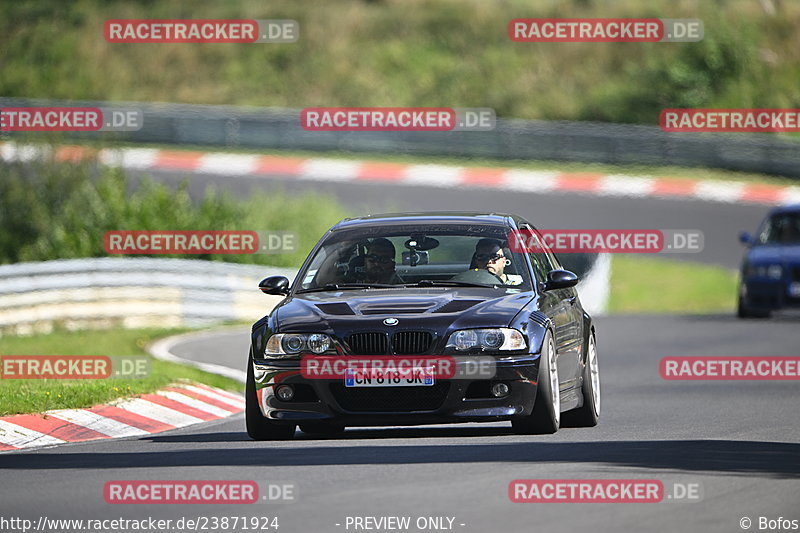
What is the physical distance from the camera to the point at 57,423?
12.6 m

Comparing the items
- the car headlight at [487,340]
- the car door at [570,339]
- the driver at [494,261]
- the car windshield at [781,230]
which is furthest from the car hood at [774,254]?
the car headlight at [487,340]

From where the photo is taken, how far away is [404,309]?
1100cm

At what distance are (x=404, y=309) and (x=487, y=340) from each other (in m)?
0.56

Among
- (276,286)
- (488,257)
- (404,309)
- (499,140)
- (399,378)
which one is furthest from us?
(499,140)

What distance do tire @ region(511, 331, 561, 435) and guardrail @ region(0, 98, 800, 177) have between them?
27082mm

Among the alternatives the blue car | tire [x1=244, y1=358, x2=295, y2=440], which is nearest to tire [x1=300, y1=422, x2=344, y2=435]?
tire [x1=244, y1=358, x2=295, y2=440]

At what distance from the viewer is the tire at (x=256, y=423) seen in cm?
1129

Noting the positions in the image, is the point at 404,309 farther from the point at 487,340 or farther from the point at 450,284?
the point at 450,284

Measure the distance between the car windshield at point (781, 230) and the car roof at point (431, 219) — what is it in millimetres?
11816

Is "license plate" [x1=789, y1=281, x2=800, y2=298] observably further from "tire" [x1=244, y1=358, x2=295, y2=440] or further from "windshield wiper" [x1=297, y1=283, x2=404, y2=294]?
"tire" [x1=244, y1=358, x2=295, y2=440]

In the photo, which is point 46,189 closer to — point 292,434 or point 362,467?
point 292,434

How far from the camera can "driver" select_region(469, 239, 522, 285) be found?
39.0ft

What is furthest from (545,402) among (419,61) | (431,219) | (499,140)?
(419,61)

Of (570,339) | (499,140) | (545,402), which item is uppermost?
(499,140)
